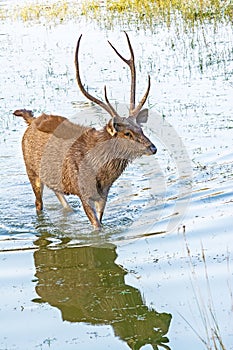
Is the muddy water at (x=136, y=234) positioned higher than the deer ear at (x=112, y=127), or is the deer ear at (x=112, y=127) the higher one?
the deer ear at (x=112, y=127)

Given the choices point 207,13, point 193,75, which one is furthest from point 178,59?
point 207,13

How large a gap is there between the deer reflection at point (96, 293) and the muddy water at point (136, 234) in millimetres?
10

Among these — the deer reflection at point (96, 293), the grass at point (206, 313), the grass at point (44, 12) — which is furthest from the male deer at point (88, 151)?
the grass at point (44, 12)

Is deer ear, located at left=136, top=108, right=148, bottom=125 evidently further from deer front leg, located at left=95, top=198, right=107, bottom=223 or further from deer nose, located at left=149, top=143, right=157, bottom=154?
deer front leg, located at left=95, top=198, right=107, bottom=223

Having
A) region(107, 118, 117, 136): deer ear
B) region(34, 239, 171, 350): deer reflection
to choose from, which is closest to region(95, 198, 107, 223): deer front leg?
region(34, 239, 171, 350): deer reflection

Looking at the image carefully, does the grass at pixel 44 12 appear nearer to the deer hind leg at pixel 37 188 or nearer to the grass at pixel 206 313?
the deer hind leg at pixel 37 188

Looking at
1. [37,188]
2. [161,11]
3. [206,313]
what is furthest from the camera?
[161,11]

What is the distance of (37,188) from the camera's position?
8.41 metres

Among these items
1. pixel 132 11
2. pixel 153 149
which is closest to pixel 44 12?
pixel 132 11

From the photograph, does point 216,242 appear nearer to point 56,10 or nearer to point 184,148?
point 184,148

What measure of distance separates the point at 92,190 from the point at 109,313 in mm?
2172

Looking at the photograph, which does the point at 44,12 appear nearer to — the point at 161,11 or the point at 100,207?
the point at 161,11

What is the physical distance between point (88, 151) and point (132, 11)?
14385 mm

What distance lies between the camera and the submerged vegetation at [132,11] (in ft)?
61.9
